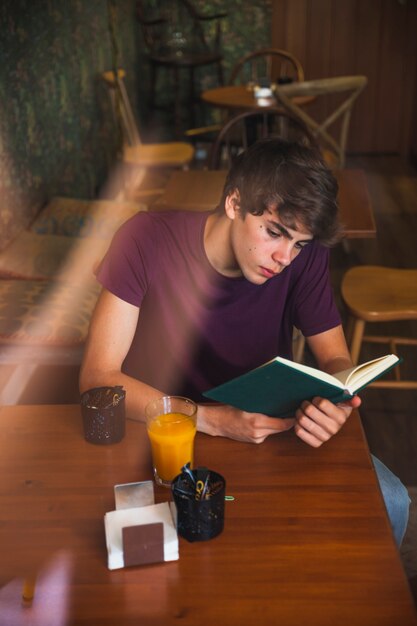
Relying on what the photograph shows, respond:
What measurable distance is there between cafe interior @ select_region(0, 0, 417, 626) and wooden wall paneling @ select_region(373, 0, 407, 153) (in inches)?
0.4

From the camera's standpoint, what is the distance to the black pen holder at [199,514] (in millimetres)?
1013

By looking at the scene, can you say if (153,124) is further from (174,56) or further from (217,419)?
(217,419)

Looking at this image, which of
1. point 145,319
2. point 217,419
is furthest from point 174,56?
point 217,419

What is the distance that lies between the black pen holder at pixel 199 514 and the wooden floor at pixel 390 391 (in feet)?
3.34

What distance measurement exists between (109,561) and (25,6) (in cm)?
274

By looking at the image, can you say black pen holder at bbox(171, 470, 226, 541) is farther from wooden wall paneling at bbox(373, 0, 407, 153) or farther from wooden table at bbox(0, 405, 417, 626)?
wooden wall paneling at bbox(373, 0, 407, 153)

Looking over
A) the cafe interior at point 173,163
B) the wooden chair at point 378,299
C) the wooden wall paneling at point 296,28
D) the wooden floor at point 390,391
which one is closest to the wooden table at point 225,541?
the cafe interior at point 173,163

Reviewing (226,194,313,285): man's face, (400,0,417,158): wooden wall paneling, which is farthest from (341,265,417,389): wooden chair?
(400,0,417,158): wooden wall paneling

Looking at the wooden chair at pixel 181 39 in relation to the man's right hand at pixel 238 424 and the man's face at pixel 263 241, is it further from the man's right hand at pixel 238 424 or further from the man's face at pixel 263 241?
the man's right hand at pixel 238 424

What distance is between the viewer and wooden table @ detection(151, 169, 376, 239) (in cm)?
248

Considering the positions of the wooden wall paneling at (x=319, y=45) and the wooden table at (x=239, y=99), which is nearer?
the wooden table at (x=239, y=99)

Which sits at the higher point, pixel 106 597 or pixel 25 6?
pixel 25 6

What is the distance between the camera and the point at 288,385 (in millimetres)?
1176

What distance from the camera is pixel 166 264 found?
1.58 m
